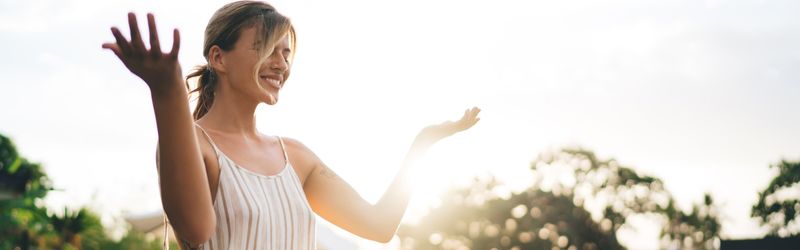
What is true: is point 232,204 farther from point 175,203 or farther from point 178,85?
point 178,85

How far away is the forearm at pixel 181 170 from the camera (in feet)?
5.65

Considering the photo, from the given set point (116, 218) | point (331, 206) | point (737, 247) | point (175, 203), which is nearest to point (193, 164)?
point (175, 203)

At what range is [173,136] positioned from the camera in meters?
1.75

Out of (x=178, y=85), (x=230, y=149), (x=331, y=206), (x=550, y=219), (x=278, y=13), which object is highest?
(x=278, y=13)

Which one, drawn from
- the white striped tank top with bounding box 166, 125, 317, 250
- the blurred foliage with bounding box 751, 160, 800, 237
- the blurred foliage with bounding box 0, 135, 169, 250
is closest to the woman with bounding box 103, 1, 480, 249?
the white striped tank top with bounding box 166, 125, 317, 250

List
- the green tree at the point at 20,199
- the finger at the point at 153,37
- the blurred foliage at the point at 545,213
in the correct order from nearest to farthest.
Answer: the finger at the point at 153,37 < the green tree at the point at 20,199 < the blurred foliage at the point at 545,213

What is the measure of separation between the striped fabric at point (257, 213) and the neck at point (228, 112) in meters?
0.11

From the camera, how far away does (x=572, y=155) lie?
49688mm

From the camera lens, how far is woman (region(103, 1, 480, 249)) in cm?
197

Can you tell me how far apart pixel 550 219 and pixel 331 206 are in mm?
47930

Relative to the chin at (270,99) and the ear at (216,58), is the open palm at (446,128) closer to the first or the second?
the chin at (270,99)

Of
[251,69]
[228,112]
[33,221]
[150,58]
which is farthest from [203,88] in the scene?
[33,221]

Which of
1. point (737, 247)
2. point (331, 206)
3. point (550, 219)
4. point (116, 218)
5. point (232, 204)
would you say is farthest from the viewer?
point (550, 219)

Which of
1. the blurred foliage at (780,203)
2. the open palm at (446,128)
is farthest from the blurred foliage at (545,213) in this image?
the open palm at (446,128)
